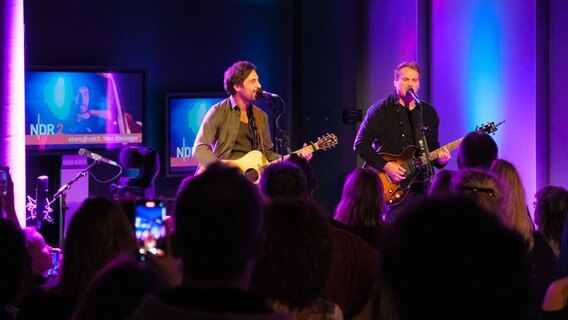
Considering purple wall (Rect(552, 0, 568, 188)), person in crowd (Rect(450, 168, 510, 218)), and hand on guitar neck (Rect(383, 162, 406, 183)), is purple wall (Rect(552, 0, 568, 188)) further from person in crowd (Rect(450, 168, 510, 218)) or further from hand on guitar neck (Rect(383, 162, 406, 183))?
person in crowd (Rect(450, 168, 510, 218))

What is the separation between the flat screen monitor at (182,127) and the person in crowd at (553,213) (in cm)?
523

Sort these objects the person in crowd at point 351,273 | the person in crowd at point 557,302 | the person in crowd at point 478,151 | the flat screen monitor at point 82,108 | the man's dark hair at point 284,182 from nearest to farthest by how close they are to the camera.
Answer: the person in crowd at point 557,302 → the person in crowd at point 351,273 → the man's dark hair at point 284,182 → the person in crowd at point 478,151 → the flat screen monitor at point 82,108

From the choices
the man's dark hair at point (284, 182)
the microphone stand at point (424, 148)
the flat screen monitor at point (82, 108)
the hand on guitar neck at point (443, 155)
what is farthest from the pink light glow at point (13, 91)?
the man's dark hair at point (284, 182)

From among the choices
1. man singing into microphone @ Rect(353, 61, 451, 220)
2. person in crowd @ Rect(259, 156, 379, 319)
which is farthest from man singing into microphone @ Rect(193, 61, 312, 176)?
person in crowd @ Rect(259, 156, 379, 319)

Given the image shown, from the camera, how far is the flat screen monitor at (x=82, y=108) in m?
8.29

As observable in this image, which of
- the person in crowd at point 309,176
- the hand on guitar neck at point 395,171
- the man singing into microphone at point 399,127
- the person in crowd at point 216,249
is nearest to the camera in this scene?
the person in crowd at point 216,249

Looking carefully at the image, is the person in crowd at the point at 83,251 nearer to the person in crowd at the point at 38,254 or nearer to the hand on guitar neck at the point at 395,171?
the person in crowd at the point at 38,254

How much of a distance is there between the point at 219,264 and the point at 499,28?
6.86m

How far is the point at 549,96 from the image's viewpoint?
7.42 metres

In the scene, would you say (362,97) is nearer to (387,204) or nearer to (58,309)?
(387,204)

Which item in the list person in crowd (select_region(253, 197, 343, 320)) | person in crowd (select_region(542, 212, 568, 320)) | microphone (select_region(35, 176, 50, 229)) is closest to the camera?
person in crowd (select_region(253, 197, 343, 320))

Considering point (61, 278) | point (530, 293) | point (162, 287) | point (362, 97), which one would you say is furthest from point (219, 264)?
point (362, 97)

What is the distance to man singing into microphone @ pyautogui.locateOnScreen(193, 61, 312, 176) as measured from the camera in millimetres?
6578

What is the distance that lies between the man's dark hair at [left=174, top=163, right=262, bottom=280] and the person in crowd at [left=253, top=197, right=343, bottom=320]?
65 centimetres
